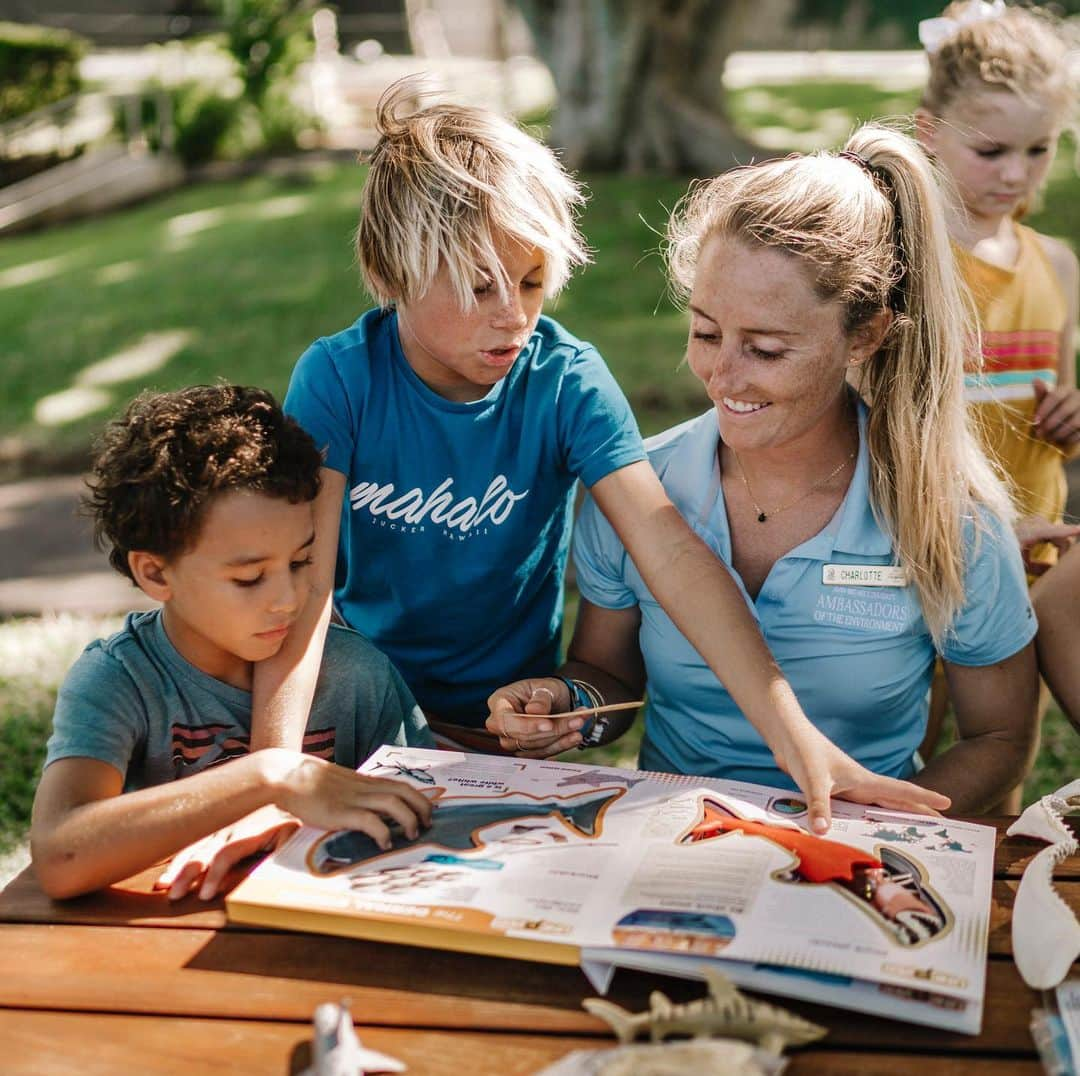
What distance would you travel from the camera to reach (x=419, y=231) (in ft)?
6.48

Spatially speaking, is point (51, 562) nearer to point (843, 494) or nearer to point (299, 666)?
point (299, 666)

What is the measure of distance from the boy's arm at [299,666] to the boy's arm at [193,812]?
21cm

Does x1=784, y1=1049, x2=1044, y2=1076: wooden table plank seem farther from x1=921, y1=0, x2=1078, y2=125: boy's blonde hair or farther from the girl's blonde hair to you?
x1=921, y1=0, x2=1078, y2=125: boy's blonde hair

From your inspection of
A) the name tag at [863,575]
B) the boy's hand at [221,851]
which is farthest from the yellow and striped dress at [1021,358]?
the boy's hand at [221,851]

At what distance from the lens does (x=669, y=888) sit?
1.44 metres

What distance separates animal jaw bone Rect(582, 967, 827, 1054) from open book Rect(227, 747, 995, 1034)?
0.05 m

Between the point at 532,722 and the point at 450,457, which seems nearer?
the point at 532,722

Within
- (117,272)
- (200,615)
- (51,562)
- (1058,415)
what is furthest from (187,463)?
(117,272)

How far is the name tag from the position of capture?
205cm

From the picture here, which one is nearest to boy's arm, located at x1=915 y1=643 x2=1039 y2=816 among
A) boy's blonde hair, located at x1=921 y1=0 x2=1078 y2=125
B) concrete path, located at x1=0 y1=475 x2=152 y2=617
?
boy's blonde hair, located at x1=921 y1=0 x2=1078 y2=125

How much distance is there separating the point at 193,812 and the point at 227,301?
7.64 m

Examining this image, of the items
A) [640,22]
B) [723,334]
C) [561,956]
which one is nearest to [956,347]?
[723,334]

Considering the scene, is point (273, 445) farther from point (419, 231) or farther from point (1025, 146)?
point (1025, 146)

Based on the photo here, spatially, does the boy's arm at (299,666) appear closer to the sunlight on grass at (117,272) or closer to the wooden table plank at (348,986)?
the wooden table plank at (348,986)
